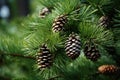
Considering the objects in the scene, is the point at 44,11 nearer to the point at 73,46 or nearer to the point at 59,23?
the point at 59,23

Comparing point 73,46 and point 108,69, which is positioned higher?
point 73,46

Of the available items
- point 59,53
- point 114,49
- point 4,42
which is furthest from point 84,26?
point 4,42

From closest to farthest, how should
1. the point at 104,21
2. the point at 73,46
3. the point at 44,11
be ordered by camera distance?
the point at 73,46 → the point at 104,21 → the point at 44,11

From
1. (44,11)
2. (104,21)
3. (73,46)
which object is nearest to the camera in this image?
(73,46)

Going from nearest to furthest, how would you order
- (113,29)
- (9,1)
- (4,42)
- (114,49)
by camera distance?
(113,29) < (114,49) < (4,42) < (9,1)

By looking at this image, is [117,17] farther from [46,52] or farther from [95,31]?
[46,52]

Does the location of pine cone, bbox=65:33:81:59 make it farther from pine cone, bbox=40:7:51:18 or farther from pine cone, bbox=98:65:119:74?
pine cone, bbox=40:7:51:18

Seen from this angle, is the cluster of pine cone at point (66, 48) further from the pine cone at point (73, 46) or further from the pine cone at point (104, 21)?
the pine cone at point (104, 21)

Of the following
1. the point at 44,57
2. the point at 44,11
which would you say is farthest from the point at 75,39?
the point at 44,11

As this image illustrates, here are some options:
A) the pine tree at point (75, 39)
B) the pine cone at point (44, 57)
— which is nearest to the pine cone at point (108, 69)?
the pine tree at point (75, 39)
